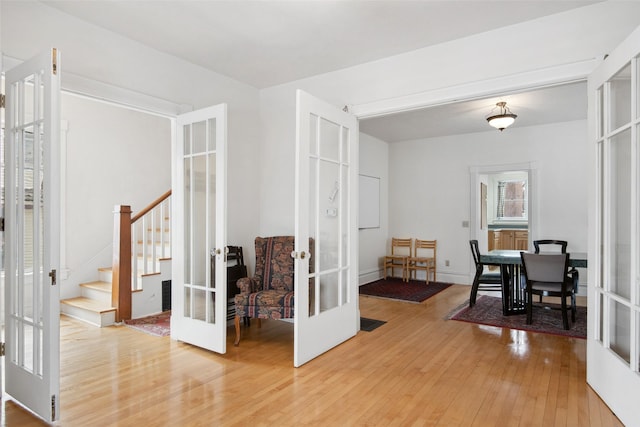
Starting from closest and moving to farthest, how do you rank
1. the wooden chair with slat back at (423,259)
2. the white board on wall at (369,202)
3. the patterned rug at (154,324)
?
the patterned rug at (154,324) < the white board on wall at (369,202) < the wooden chair with slat back at (423,259)

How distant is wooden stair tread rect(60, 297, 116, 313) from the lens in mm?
4462

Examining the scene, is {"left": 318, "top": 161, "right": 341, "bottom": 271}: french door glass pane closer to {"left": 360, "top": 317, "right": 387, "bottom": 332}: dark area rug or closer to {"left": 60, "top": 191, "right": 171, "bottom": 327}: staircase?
{"left": 360, "top": 317, "right": 387, "bottom": 332}: dark area rug

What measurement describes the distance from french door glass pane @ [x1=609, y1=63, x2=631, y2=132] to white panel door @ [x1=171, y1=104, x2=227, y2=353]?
9.60 feet

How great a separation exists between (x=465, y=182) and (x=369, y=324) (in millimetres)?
3943

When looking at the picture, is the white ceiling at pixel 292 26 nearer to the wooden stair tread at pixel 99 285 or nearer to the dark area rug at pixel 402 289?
the wooden stair tread at pixel 99 285

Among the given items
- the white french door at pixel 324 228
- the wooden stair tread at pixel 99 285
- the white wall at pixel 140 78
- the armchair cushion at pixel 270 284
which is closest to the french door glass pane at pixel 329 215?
the white french door at pixel 324 228

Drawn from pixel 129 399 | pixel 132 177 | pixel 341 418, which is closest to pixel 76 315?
pixel 132 177

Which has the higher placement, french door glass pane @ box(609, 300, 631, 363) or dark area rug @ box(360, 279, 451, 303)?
french door glass pane @ box(609, 300, 631, 363)

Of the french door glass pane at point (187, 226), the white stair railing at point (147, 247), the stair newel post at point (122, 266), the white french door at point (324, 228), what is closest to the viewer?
the white french door at point (324, 228)

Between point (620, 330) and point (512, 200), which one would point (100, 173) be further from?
point (512, 200)

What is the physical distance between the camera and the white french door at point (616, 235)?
2.20 metres

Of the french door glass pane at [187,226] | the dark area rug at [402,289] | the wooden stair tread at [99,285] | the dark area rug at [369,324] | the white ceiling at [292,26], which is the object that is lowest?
the dark area rug at [369,324]

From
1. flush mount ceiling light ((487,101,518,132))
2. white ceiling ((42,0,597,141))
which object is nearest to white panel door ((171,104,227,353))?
white ceiling ((42,0,597,141))

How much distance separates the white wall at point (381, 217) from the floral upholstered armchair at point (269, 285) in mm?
3058
